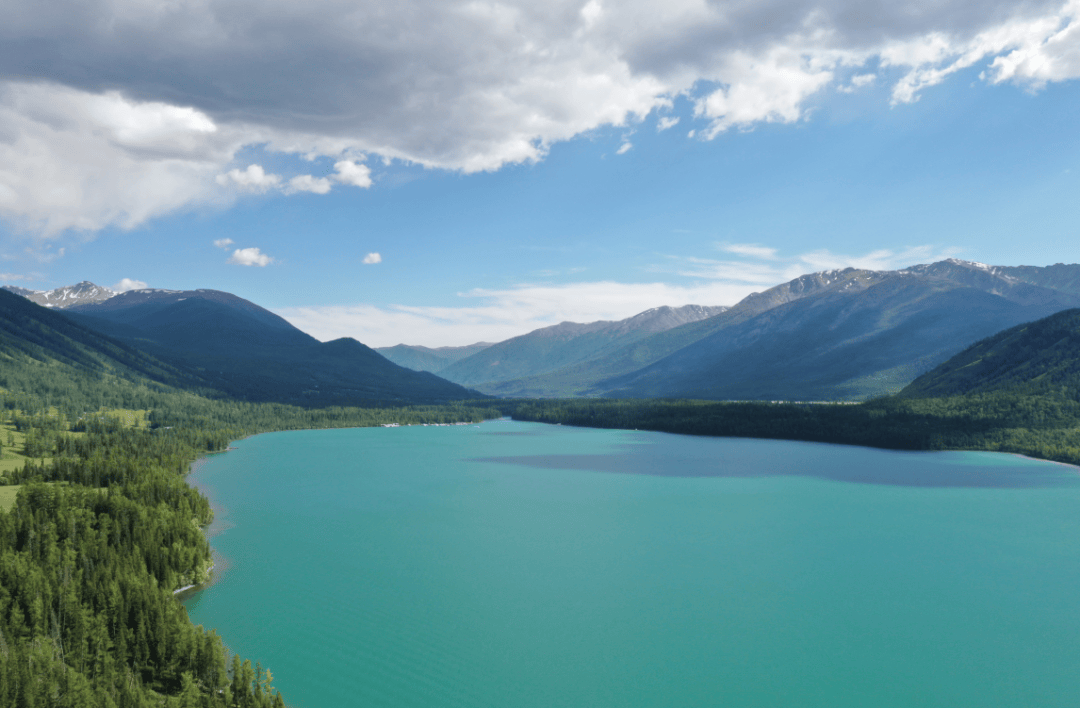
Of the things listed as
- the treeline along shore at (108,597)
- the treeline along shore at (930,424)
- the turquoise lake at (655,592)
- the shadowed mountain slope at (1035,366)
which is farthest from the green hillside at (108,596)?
the shadowed mountain slope at (1035,366)

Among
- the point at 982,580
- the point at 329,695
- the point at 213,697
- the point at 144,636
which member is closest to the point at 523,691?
the point at 329,695

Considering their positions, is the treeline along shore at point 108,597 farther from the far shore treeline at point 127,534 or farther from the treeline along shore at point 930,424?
the treeline along shore at point 930,424

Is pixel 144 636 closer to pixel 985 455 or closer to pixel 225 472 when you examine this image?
pixel 225 472

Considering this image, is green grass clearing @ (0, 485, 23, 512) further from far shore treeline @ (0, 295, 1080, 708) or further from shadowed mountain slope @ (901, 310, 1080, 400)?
shadowed mountain slope @ (901, 310, 1080, 400)

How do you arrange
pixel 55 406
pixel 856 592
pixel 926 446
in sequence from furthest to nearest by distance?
pixel 55 406 → pixel 926 446 → pixel 856 592

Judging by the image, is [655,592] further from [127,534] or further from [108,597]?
[127,534]

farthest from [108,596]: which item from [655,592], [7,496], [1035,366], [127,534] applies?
[1035,366]

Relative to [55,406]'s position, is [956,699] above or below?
→ below

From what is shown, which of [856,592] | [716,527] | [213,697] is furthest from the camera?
[716,527]
